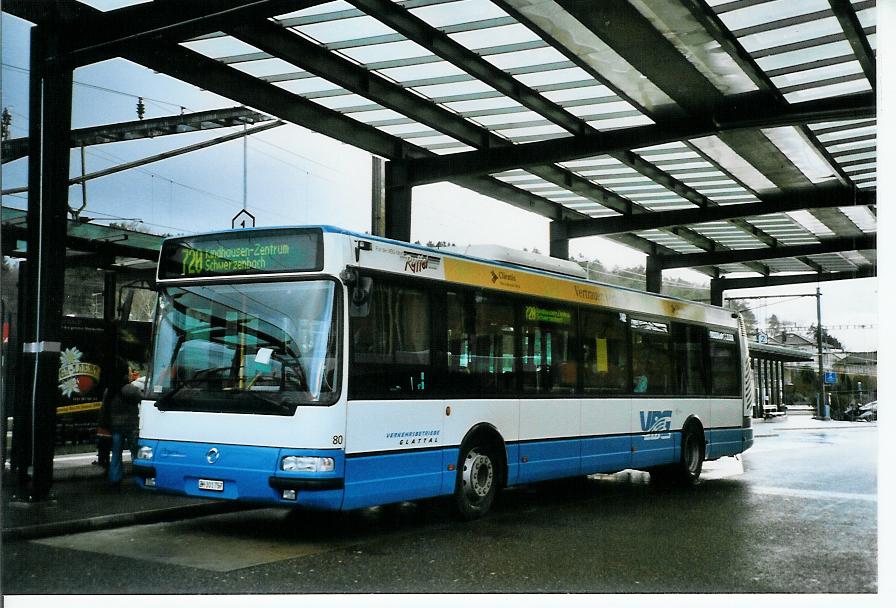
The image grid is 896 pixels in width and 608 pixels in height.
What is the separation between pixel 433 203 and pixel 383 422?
24.5ft

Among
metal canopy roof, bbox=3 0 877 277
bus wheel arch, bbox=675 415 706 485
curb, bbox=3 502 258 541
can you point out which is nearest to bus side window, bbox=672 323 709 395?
bus wheel arch, bbox=675 415 706 485

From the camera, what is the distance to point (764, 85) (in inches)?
527

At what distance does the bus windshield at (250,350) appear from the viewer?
8.84m

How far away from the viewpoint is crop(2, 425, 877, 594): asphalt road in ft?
25.6

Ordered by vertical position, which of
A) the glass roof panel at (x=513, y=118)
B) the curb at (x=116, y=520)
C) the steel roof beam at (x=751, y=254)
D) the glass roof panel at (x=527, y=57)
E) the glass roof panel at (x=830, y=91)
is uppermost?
the glass roof panel at (x=527, y=57)

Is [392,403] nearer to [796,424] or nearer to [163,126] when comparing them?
[163,126]

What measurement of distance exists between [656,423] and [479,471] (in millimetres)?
4503

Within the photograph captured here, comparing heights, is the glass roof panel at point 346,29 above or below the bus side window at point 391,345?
above

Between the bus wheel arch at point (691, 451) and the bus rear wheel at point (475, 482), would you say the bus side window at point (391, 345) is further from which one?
the bus wheel arch at point (691, 451)

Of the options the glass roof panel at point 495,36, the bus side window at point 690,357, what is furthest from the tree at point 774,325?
the glass roof panel at point 495,36

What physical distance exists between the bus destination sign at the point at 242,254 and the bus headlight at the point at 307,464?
68.7 inches

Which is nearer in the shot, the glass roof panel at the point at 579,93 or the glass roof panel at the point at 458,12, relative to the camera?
the glass roof panel at the point at 458,12

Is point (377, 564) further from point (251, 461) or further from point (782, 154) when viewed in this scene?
point (782, 154)

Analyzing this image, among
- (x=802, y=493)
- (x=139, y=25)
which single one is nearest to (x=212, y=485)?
(x=139, y=25)
